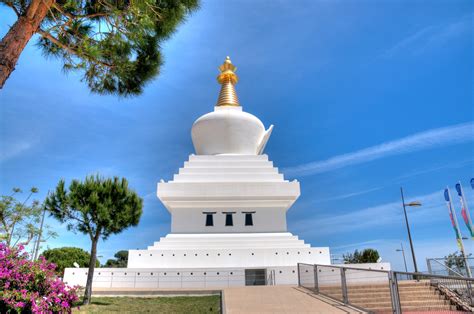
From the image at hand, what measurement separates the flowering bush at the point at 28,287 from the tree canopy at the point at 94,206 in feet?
16.0

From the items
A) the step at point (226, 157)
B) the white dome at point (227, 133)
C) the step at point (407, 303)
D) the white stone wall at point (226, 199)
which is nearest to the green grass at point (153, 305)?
the step at point (407, 303)

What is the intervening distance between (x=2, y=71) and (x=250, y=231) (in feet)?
50.4

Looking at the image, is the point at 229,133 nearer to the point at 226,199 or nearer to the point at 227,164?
the point at 227,164

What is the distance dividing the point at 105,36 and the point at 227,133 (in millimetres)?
15402

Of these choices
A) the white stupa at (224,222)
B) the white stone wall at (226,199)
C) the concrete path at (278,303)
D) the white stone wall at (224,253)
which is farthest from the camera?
the white stone wall at (226,199)

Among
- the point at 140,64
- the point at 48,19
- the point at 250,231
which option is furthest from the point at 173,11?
the point at 250,231

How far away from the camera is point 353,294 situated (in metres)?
8.83

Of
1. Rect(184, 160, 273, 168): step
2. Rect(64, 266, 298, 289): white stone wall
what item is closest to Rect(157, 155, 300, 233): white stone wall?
Rect(184, 160, 273, 168): step

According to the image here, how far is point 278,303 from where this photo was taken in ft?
30.5

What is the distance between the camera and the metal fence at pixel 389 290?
682 cm

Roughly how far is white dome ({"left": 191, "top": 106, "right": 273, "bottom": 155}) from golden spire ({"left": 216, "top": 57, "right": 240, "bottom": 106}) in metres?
1.52

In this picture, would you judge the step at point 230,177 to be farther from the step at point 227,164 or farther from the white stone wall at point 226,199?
the step at point 227,164

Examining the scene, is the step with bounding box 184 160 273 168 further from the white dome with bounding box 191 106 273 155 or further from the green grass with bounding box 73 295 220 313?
the green grass with bounding box 73 295 220 313

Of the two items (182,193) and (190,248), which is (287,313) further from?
(182,193)
